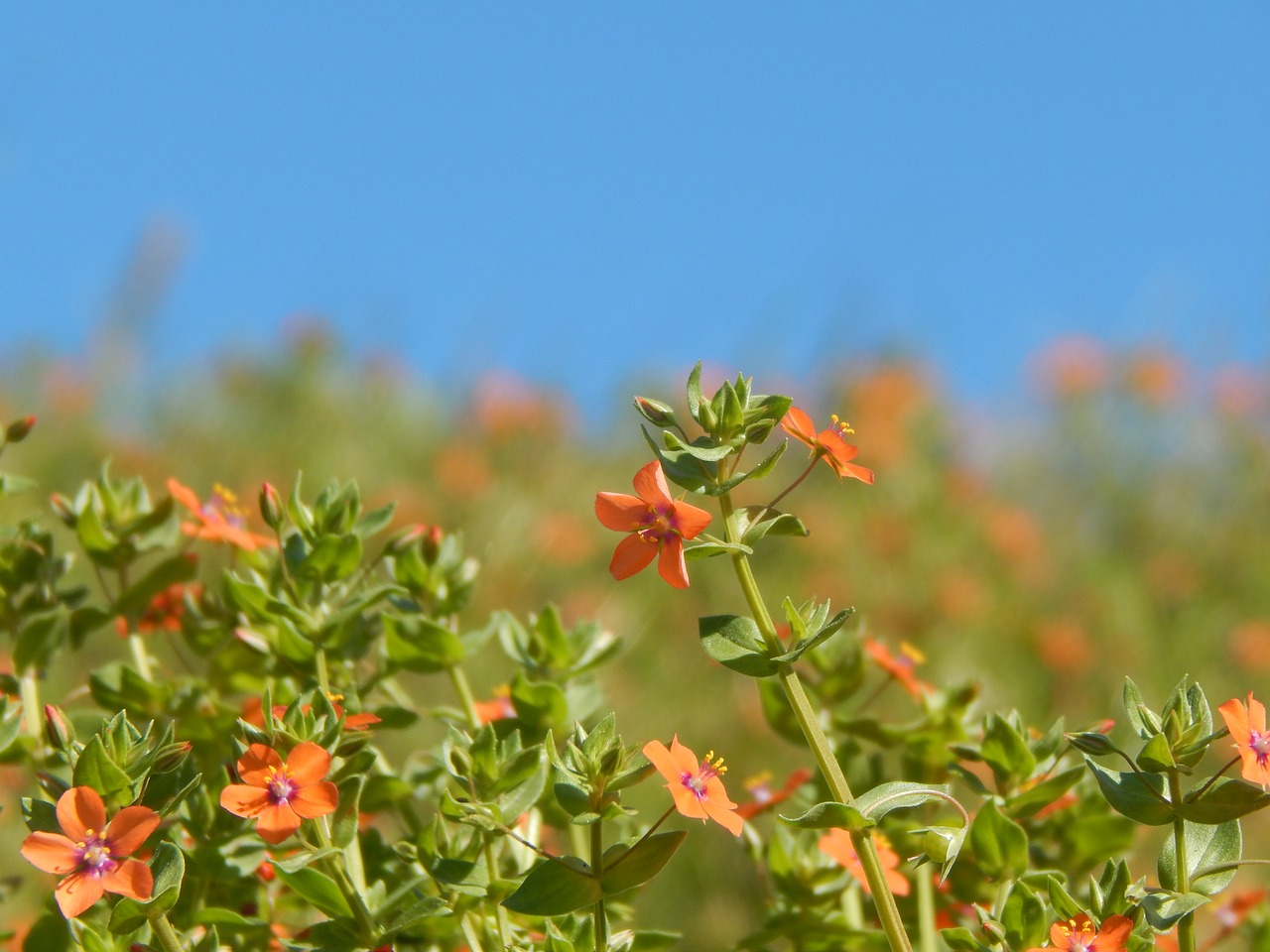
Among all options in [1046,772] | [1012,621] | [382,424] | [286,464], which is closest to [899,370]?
[1012,621]

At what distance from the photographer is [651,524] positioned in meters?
0.81

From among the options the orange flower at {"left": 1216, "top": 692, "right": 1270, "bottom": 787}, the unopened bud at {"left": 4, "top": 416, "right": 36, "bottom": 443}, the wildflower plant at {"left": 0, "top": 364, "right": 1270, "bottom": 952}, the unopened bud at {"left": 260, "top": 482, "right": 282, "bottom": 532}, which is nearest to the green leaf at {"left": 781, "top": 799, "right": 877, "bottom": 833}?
the wildflower plant at {"left": 0, "top": 364, "right": 1270, "bottom": 952}

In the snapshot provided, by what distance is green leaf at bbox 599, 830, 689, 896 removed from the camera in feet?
2.61

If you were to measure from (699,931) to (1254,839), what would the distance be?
192 cm

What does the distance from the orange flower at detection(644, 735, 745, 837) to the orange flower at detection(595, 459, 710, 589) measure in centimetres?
10

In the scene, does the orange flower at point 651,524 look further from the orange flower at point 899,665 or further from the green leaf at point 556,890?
the orange flower at point 899,665

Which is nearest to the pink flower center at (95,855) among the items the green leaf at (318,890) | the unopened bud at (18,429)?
the green leaf at (318,890)

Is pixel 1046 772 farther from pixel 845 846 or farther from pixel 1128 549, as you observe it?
pixel 1128 549

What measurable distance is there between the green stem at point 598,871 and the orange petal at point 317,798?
6.1 inches

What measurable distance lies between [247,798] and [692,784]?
27cm

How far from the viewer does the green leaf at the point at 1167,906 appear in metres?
0.76

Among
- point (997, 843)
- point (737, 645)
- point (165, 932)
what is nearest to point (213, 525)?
point (165, 932)

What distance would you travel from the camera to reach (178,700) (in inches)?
42.0

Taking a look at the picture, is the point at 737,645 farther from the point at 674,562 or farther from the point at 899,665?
the point at 899,665
